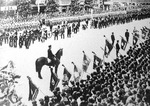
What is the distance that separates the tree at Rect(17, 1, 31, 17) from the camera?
3197mm

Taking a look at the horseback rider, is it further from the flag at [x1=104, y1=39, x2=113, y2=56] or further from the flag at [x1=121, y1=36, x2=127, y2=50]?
the flag at [x1=121, y1=36, x2=127, y2=50]

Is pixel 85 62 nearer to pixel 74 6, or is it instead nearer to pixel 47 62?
pixel 47 62

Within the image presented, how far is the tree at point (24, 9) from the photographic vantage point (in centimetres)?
320

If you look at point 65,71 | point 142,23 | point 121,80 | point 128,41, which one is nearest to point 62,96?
point 65,71

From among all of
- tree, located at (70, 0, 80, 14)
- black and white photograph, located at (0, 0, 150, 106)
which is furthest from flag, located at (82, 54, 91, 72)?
tree, located at (70, 0, 80, 14)

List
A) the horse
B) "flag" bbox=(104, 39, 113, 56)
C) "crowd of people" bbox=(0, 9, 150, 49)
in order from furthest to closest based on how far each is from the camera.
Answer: "flag" bbox=(104, 39, 113, 56), the horse, "crowd of people" bbox=(0, 9, 150, 49)

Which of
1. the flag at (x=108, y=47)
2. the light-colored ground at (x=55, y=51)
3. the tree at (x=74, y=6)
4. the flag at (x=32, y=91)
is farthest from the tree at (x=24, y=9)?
the flag at (x=108, y=47)

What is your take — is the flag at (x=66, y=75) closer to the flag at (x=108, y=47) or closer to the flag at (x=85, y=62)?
the flag at (x=85, y=62)

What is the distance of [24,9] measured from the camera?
324cm

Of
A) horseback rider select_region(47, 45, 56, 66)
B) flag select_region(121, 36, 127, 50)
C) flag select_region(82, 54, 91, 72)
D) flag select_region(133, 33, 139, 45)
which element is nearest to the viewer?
horseback rider select_region(47, 45, 56, 66)

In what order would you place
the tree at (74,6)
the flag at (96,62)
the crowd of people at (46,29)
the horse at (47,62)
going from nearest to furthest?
the crowd of people at (46,29), the horse at (47,62), the tree at (74,6), the flag at (96,62)

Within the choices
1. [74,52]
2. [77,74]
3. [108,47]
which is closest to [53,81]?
[77,74]

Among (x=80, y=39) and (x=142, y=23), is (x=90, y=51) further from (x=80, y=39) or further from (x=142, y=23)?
(x=142, y=23)

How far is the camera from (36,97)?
11.0 feet
